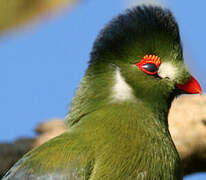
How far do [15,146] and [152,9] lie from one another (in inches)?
111

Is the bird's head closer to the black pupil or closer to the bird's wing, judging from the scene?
the black pupil

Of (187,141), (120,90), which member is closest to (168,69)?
(120,90)

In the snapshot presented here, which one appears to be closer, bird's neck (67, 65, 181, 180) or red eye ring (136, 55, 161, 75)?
bird's neck (67, 65, 181, 180)

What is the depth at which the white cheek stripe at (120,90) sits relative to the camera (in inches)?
163

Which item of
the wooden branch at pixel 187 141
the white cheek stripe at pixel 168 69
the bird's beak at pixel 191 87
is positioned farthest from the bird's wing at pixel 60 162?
the wooden branch at pixel 187 141

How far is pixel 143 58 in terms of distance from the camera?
4129 mm

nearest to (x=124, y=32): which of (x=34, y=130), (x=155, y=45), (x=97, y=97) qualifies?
(x=155, y=45)

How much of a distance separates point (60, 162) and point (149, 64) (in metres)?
1.06

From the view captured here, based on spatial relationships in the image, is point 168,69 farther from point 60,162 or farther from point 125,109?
point 60,162

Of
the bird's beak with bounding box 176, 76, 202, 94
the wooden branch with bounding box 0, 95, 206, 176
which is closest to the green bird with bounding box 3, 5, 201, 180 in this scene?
the bird's beak with bounding box 176, 76, 202, 94

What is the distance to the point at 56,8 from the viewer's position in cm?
996

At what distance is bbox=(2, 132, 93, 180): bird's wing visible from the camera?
3703 millimetres

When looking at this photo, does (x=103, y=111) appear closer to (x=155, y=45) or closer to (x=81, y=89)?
(x=81, y=89)

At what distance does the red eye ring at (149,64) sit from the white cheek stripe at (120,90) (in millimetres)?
182
